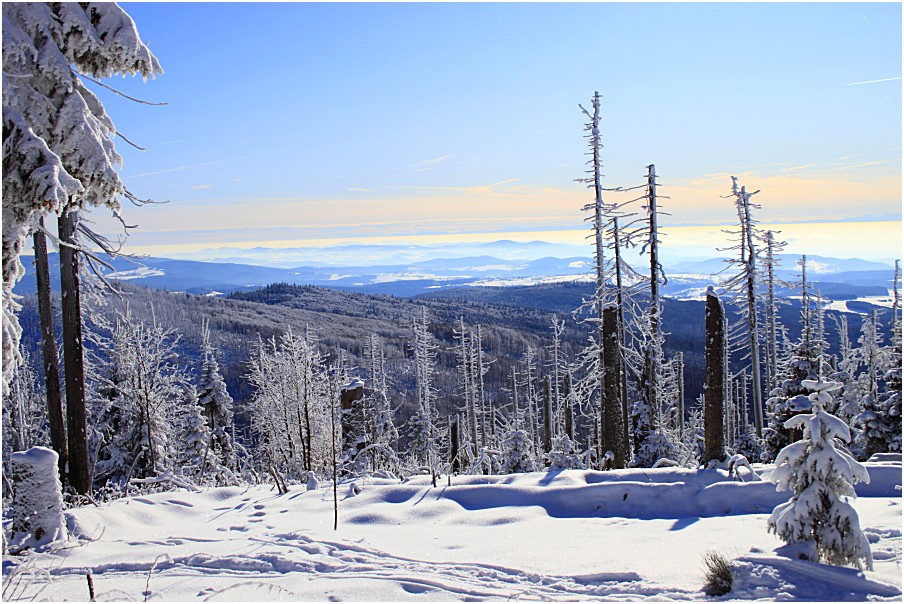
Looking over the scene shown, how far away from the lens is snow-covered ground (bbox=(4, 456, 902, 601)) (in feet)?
16.4

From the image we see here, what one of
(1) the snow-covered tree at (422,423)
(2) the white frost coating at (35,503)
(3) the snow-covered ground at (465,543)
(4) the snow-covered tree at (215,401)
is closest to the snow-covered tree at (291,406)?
(4) the snow-covered tree at (215,401)

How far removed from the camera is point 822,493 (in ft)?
17.3

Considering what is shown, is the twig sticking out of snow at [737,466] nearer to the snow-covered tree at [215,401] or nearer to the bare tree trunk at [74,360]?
the bare tree trunk at [74,360]

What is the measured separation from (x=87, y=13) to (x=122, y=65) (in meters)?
0.66

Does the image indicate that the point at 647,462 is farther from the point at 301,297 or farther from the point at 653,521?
the point at 301,297

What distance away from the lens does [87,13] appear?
5.95 m

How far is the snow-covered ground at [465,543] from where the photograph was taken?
501 centimetres

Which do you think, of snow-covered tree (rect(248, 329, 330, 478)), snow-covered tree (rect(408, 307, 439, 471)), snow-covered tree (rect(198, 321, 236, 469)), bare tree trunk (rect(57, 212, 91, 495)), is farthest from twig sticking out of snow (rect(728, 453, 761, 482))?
snow-covered tree (rect(198, 321, 236, 469))

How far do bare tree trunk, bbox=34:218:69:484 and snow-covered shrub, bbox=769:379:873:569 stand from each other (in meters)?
12.5

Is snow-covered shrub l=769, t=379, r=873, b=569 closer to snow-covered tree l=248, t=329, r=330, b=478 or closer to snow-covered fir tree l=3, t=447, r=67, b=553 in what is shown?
snow-covered fir tree l=3, t=447, r=67, b=553

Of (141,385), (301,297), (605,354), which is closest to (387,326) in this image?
(301,297)

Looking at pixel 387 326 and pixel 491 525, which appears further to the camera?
pixel 387 326

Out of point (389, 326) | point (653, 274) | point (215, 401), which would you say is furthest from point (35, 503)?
point (389, 326)

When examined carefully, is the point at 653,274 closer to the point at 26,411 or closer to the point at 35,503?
the point at 35,503
